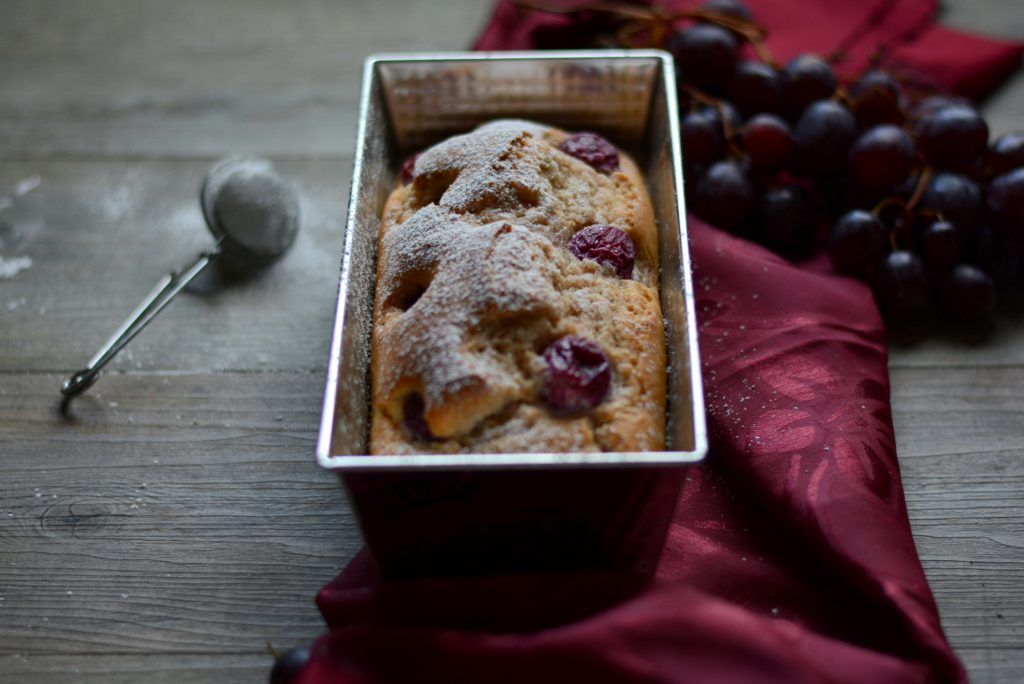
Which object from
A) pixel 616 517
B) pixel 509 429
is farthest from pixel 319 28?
pixel 616 517

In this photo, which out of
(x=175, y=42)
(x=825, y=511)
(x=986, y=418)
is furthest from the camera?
(x=175, y=42)

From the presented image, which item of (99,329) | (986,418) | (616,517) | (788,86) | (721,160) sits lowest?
(99,329)

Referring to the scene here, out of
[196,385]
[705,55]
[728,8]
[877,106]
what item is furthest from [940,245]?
[196,385]

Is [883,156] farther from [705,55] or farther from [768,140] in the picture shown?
[705,55]

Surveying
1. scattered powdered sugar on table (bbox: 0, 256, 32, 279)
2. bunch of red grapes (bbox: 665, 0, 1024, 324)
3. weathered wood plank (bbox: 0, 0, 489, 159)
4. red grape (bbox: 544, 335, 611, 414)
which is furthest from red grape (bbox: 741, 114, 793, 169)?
scattered powdered sugar on table (bbox: 0, 256, 32, 279)

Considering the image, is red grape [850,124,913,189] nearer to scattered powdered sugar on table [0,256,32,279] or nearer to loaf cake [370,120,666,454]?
loaf cake [370,120,666,454]

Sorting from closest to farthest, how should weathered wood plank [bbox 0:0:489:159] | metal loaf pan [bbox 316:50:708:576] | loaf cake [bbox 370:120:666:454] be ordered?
metal loaf pan [bbox 316:50:708:576] → loaf cake [bbox 370:120:666:454] → weathered wood plank [bbox 0:0:489:159]

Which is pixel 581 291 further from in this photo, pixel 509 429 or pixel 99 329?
pixel 99 329

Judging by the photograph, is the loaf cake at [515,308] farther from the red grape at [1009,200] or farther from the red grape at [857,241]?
the red grape at [1009,200]
